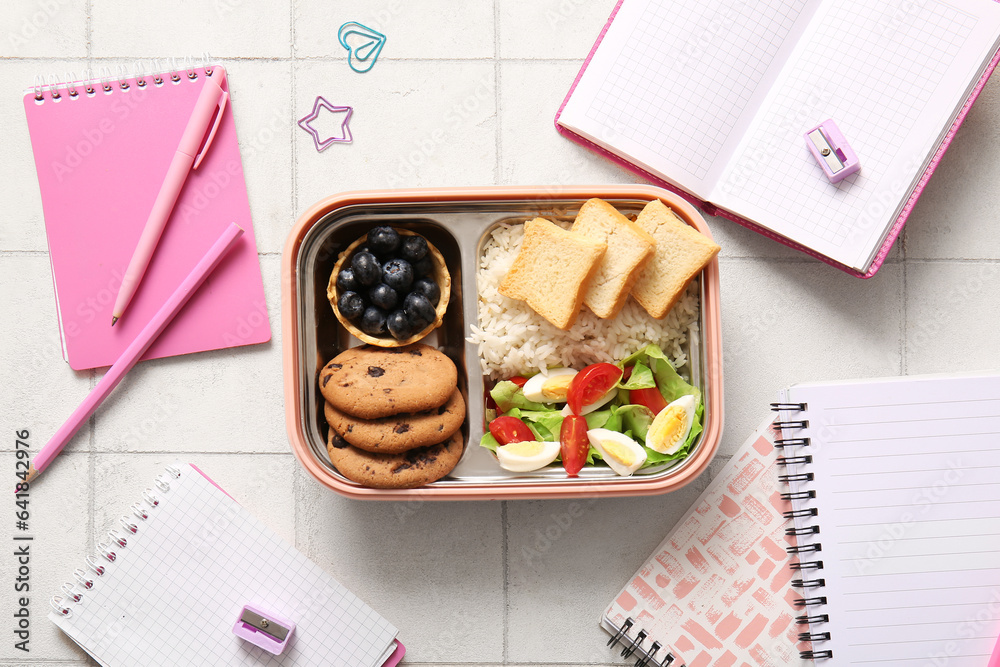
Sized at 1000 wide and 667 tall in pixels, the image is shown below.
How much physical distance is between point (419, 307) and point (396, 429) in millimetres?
247

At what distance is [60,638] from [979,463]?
7.13ft

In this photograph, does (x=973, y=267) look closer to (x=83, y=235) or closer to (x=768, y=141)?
(x=768, y=141)

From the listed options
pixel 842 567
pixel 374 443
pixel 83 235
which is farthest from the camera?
pixel 83 235

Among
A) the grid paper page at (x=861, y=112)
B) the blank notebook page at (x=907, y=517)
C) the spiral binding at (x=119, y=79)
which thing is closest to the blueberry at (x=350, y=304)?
the spiral binding at (x=119, y=79)

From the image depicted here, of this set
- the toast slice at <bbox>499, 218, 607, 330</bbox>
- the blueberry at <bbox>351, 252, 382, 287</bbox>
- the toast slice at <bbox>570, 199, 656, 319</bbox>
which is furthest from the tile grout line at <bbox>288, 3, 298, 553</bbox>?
the toast slice at <bbox>570, 199, 656, 319</bbox>

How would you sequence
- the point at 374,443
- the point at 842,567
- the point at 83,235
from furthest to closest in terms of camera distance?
the point at 83,235
the point at 842,567
the point at 374,443

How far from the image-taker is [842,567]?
1.48 m

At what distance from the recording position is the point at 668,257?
4.34ft

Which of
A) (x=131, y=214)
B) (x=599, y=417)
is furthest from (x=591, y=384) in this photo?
(x=131, y=214)

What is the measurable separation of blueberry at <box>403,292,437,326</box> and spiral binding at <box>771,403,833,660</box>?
0.81 metres

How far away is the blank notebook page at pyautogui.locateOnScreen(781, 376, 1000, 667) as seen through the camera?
1.48m

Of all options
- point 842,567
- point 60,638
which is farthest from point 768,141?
point 60,638

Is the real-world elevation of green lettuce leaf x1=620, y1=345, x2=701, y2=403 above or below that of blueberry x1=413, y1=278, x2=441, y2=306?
below

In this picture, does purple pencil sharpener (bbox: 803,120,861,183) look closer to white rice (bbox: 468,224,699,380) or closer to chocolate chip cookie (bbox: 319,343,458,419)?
white rice (bbox: 468,224,699,380)
